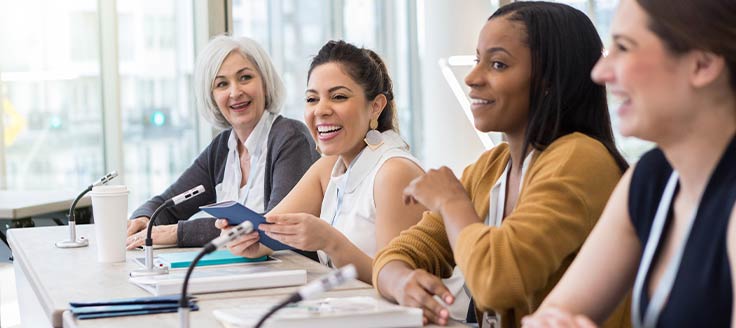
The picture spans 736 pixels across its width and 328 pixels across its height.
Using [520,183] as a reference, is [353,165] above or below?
below

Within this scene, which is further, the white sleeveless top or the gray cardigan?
the gray cardigan

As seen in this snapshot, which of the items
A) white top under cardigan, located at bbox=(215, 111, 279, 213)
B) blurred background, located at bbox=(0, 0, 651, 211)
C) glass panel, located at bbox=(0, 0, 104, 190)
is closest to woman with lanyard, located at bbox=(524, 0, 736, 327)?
white top under cardigan, located at bbox=(215, 111, 279, 213)

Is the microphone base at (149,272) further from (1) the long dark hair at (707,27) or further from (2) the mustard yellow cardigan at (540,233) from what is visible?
(1) the long dark hair at (707,27)

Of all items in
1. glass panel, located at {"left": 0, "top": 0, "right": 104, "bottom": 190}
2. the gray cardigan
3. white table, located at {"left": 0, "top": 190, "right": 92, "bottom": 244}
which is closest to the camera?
the gray cardigan

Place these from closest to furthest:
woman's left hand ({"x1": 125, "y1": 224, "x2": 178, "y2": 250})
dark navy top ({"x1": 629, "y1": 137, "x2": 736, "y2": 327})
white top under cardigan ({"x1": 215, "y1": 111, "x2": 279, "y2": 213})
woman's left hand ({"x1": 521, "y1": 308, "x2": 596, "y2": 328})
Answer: dark navy top ({"x1": 629, "y1": 137, "x2": 736, "y2": 327})
woman's left hand ({"x1": 521, "y1": 308, "x2": 596, "y2": 328})
woman's left hand ({"x1": 125, "y1": 224, "x2": 178, "y2": 250})
white top under cardigan ({"x1": 215, "y1": 111, "x2": 279, "y2": 213})

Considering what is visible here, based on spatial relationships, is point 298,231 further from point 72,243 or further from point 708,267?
point 708,267

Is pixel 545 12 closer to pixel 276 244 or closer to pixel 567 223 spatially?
pixel 567 223

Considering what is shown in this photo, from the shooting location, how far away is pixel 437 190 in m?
2.09

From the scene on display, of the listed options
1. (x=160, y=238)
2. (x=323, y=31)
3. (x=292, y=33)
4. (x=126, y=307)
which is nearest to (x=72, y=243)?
(x=160, y=238)

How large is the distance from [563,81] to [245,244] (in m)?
0.92

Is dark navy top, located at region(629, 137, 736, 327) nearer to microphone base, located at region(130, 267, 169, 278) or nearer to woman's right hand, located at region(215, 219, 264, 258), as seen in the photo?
woman's right hand, located at region(215, 219, 264, 258)

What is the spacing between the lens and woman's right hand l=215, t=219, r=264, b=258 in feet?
8.26

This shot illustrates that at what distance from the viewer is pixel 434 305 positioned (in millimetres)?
1890

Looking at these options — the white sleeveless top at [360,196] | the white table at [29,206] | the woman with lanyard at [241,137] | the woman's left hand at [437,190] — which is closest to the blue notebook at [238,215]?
the white sleeveless top at [360,196]
